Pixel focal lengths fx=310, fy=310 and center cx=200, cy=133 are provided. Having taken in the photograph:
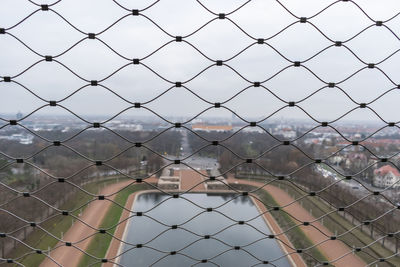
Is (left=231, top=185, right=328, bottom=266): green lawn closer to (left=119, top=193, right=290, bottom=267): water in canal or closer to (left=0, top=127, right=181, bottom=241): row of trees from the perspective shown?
(left=119, top=193, right=290, bottom=267): water in canal

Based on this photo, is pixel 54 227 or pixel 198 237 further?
pixel 198 237

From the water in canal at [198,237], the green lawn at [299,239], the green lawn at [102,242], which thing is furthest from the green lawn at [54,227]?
the green lawn at [299,239]

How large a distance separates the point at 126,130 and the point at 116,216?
445cm

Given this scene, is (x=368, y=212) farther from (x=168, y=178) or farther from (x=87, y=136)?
(x=168, y=178)

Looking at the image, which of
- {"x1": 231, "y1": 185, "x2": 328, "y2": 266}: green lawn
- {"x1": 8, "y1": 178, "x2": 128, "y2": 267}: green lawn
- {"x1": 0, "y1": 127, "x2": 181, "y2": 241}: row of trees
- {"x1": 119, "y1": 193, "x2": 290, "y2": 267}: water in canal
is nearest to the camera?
{"x1": 0, "y1": 127, "x2": 181, "y2": 241}: row of trees

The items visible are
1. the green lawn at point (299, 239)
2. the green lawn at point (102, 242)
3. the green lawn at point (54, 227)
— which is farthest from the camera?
the green lawn at point (299, 239)

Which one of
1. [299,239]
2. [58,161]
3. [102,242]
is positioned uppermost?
[58,161]

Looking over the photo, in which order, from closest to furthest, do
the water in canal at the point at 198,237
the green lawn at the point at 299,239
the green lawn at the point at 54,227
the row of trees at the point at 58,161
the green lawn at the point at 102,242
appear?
the row of trees at the point at 58,161 → the green lawn at the point at 54,227 → the green lawn at the point at 102,242 → the green lawn at the point at 299,239 → the water in canal at the point at 198,237

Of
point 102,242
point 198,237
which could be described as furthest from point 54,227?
point 198,237

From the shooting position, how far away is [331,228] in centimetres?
443

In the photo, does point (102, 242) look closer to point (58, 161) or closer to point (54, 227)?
point (54, 227)

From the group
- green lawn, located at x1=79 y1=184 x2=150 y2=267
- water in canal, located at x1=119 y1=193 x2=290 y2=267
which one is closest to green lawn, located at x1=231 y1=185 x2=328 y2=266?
water in canal, located at x1=119 y1=193 x2=290 y2=267

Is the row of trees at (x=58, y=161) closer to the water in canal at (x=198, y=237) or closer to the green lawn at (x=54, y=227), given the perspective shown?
the green lawn at (x=54, y=227)

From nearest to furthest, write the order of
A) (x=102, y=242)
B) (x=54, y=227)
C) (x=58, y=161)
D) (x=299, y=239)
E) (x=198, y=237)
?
(x=58, y=161) < (x=54, y=227) < (x=102, y=242) < (x=299, y=239) < (x=198, y=237)
